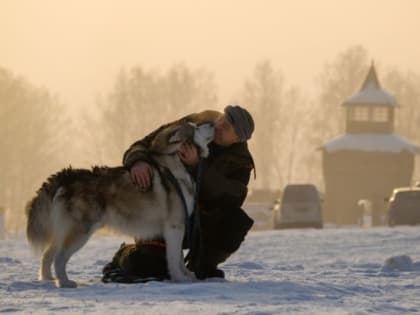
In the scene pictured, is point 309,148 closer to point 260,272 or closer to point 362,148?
point 362,148

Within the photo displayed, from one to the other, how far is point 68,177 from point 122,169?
17.4 inches

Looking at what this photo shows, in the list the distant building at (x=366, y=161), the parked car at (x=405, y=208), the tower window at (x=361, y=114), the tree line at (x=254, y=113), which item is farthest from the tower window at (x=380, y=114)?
the parked car at (x=405, y=208)

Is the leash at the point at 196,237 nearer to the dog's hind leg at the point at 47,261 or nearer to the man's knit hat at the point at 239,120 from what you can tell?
the man's knit hat at the point at 239,120

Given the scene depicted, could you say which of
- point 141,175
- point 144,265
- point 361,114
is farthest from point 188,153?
point 361,114

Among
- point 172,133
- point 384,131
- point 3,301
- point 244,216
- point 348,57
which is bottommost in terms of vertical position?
point 3,301

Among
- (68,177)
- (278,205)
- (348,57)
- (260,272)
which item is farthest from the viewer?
(348,57)

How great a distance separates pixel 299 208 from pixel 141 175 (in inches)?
885

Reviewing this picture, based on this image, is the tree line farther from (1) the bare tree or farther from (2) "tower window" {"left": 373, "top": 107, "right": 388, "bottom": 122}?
(2) "tower window" {"left": 373, "top": 107, "right": 388, "bottom": 122}

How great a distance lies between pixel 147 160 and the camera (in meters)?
8.13

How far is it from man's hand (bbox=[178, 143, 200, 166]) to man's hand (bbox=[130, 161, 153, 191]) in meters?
0.33

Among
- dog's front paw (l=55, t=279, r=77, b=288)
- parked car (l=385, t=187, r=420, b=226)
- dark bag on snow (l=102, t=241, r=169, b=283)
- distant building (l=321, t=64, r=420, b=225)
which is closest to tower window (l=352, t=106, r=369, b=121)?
distant building (l=321, t=64, r=420, b=225)

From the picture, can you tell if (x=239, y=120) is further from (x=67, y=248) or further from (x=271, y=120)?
(x=271, y=120)

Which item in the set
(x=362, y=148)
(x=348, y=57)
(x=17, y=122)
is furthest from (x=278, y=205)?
(x=348, y=57)

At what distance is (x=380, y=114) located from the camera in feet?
174
